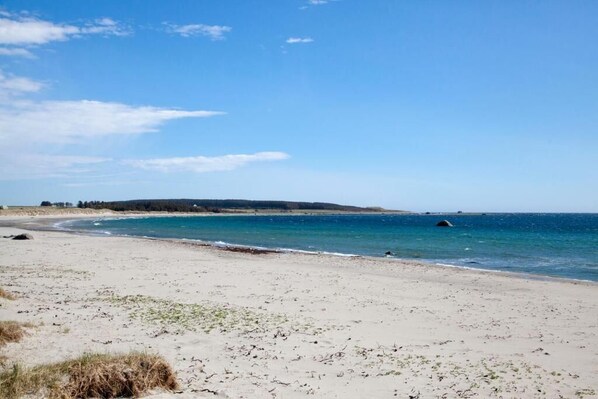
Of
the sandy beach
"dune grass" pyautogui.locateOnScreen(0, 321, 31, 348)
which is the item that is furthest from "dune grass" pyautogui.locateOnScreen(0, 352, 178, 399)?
"dune grass" pyautogui.locateOnScreen(0, 321, 31, 348)

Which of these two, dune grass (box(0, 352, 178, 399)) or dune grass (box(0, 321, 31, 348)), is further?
dune grass (box(0, 321, 31, 348))

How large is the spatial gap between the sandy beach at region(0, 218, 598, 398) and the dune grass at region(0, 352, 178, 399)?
1.24ft

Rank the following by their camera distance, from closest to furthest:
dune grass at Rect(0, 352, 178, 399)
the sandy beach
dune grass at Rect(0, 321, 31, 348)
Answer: dune grass at Rect(0, 352, 178, 399)
the sandy beach
dune grass at Rect(0, 321, 31, 348)

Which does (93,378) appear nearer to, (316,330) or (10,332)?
(10,332)

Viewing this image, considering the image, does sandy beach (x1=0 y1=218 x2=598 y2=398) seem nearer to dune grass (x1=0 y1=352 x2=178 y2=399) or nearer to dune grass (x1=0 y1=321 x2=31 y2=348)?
dune grass (x1=0 y1=321 x2=31 y2=348)

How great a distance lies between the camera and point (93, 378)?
275 inches

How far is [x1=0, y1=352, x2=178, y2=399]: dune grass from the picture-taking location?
6652 mm

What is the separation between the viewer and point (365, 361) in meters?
A: 9.39

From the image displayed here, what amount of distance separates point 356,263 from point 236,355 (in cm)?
2323

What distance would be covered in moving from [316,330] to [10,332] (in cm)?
626

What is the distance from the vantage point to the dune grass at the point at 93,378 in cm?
665

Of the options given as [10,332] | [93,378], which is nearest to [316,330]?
[93,378]

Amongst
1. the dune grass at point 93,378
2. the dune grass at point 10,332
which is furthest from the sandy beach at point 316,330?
the dune grass at point 93,378

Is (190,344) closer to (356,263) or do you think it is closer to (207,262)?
(207,262)
